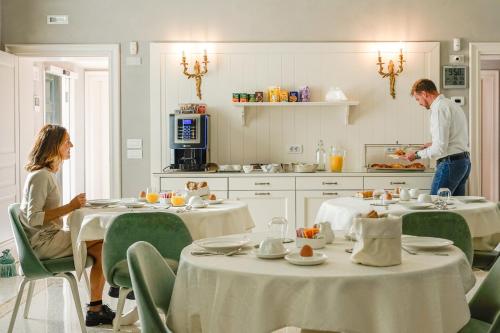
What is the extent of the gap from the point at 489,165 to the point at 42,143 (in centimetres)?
729

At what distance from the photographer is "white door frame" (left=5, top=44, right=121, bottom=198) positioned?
21.2 ft


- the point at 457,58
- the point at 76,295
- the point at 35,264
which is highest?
the point at 457,58

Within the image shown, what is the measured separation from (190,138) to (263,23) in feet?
4.63

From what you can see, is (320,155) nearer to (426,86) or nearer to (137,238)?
(426,86)

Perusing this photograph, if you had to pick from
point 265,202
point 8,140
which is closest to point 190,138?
point 265,202

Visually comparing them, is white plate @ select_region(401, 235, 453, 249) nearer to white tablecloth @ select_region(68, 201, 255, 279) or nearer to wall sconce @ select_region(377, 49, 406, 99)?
white tablecloth @ select_region(68, 201, 255, 279)

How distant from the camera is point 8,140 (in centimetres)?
608

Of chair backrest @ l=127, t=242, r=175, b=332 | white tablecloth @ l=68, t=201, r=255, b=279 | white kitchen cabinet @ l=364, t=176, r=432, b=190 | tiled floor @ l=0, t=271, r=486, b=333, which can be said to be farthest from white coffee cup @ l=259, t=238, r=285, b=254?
white kitchen cabinet @ l=364, t=176, r=432, b=190

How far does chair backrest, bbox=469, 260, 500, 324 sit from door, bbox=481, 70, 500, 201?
701 centimetres

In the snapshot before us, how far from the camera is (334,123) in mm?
6504

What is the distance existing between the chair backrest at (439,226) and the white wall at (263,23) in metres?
3.64

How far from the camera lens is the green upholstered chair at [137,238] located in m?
3.17

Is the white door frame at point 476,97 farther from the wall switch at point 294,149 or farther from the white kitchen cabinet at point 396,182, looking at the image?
the wall switch at point 294,149

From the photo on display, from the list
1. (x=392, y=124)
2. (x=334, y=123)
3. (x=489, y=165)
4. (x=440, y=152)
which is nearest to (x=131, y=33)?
(x=334, y=123)
